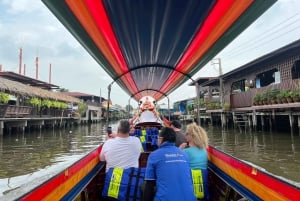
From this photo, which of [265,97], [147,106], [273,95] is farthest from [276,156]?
[265,97]

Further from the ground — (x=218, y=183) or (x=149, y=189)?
(x=149, y=189)

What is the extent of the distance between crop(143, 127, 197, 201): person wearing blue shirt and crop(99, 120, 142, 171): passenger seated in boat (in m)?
0.95

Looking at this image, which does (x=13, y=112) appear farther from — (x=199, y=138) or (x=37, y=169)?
(x=199, y=138)

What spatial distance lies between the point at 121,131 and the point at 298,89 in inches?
612

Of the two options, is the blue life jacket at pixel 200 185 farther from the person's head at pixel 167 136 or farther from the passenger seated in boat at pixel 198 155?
the person's head at pixel 167 136

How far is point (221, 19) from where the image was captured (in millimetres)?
3873

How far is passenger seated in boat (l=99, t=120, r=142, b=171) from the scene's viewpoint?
151 inches

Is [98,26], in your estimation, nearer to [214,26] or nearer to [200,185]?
[214,26]

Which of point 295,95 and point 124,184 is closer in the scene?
point 124,184

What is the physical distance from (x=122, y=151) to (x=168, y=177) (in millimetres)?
1225

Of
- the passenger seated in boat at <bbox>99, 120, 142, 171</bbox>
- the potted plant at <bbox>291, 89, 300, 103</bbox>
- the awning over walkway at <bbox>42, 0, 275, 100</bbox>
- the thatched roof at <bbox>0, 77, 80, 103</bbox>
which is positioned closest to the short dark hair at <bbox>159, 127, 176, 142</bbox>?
the passenger seated in boat at <bbox>99, 120, 142, 171</bbox>

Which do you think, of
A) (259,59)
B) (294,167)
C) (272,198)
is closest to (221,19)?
(272,198)

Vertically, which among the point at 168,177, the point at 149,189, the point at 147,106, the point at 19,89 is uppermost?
the point at 19,89

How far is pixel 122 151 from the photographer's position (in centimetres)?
388
